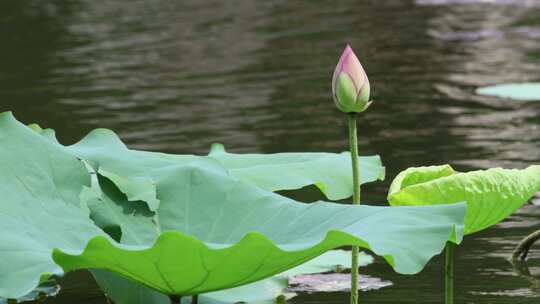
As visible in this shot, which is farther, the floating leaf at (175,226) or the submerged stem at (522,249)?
the submerged stem at (522,249)

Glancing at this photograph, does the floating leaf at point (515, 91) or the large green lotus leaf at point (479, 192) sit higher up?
the floating leaf at point (515, 91)

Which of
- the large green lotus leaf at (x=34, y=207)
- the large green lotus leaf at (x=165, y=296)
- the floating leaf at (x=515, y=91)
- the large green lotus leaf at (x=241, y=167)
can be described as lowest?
the large green lotus leaf at (x=165, y=296)

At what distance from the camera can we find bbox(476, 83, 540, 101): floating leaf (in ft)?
15.2

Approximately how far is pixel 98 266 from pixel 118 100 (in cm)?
388

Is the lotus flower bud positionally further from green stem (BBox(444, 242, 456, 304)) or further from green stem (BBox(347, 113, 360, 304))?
green stem (BBox(444, 242, 456, 304))

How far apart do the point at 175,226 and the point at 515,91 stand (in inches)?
128

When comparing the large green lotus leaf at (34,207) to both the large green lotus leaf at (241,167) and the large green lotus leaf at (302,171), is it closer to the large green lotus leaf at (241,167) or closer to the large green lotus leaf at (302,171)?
the large green lotus leaf at (241,167)

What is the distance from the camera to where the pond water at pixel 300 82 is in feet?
9.17

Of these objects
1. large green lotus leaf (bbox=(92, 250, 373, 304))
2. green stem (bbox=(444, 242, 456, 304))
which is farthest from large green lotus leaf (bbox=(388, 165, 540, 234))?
large green lotus leaf (bbox=(92, 250, 373, 304))

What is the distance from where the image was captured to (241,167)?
2.08m

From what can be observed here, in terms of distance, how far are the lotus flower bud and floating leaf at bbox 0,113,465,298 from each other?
0.46ft

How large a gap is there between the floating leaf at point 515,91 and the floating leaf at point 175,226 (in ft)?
9.98

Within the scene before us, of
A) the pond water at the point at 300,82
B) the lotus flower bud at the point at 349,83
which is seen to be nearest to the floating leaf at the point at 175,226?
the lotus flower bud at the point at 349,83

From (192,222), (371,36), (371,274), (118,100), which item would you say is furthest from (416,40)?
(192,222)
